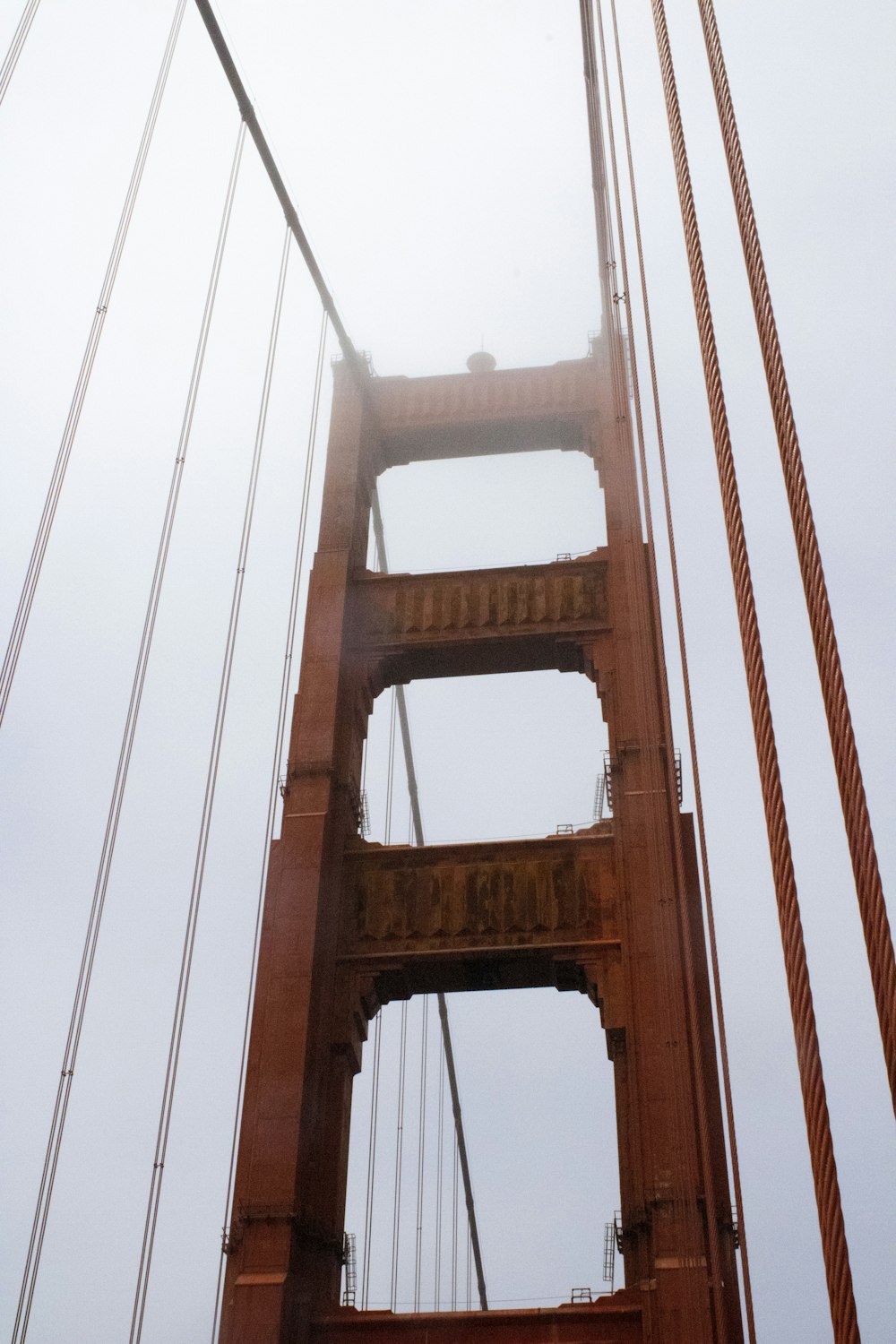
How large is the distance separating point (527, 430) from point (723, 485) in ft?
56.3

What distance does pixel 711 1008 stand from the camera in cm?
1475

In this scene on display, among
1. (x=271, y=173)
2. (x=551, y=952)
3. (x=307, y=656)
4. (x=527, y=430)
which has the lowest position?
(x=551, y=952)

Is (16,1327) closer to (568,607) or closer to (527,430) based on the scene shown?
(568,607)

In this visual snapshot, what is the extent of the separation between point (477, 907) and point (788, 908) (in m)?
13.2

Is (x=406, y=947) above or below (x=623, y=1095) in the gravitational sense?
above

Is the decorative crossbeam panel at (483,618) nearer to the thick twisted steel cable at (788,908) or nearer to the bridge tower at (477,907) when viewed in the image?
the bridge tower at (477,907)

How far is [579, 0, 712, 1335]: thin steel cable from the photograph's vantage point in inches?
520

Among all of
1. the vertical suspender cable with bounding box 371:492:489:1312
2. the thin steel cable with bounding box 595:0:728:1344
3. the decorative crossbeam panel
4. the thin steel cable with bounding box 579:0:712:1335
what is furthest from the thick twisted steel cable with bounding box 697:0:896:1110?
the vertical suspender cable with bounding box 371:492:489:1312

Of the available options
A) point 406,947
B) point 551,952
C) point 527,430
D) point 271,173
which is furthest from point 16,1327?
point 271,173

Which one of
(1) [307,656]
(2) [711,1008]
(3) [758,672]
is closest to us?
(3) [758,672]

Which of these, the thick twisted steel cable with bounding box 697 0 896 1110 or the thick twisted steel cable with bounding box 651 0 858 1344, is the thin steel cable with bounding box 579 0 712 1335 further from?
the thick twisted steel cable with bounding box 697 0 896 1110

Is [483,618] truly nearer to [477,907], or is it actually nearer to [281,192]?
[477,907]

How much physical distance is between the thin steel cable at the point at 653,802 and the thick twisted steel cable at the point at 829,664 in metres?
10.8

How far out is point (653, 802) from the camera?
16.2m
